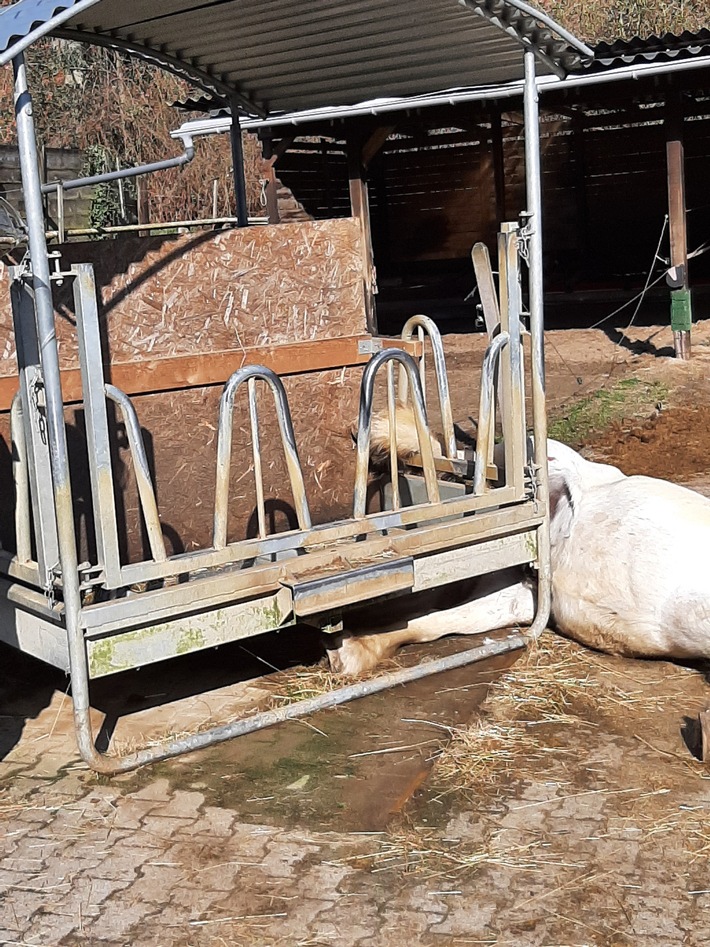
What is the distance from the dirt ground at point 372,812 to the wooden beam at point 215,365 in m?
1.14

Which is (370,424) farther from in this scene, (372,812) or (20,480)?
(372,812)

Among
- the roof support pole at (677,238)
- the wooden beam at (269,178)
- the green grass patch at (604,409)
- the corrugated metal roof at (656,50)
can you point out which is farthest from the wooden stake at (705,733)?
the wooden beam at (269,178)

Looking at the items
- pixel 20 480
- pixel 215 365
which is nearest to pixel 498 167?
pixel 215 365

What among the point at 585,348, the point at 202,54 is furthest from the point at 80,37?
the point at 585,348

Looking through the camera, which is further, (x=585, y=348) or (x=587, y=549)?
(x=585, y=348)

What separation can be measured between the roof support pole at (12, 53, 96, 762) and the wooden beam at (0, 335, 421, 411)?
2.81ft

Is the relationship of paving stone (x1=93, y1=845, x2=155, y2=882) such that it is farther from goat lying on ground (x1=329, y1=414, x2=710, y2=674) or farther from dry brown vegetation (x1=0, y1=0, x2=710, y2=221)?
dry brown vegetation (x1=0, y1=0, x2=710, y2=221)

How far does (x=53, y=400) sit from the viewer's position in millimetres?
3322

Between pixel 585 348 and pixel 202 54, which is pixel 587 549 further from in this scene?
pixel 585 348

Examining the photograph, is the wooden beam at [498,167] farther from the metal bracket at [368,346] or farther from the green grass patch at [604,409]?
the metal bracket at [368,346]

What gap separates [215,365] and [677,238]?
8.24m

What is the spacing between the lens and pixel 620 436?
28.2ft

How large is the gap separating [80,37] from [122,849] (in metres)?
3.06

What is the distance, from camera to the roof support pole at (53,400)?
3.16 meters
